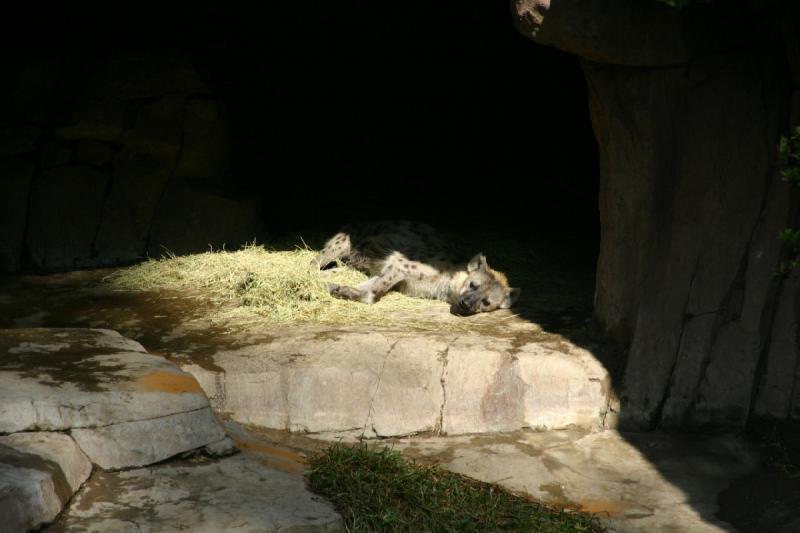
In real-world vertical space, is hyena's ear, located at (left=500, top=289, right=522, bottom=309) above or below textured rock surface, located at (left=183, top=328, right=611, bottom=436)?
above

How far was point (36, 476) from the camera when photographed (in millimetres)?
3102

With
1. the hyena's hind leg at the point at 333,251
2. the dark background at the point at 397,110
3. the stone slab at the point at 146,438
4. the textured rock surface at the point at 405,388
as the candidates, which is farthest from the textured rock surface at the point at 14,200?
the stone slab at the point at 146,438

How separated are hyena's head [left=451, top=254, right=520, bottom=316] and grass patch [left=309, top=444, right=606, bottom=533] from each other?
1.90m

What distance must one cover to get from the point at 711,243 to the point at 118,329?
3.22m

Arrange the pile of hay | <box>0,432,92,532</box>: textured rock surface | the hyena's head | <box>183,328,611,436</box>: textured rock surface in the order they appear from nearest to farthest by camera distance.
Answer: <box>0,432,92,532</box>: textured rock surface, <box>183,328,611,436</box>: textured rock surface, the pile of hay, the hyena's head

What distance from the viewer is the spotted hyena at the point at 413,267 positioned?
606cm

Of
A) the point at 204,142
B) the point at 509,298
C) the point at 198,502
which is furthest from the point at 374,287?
the point at 198,502

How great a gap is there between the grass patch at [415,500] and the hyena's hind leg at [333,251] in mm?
3030

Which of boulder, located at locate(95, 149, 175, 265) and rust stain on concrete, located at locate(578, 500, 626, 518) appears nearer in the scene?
rust stain on concrete, located at locate(578, 500, 626, 518)

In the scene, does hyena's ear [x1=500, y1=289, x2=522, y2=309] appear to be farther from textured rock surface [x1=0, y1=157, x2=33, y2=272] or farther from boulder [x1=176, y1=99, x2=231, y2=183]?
textured rock surface [x1=0, y1=157, x2=33, y2=272]

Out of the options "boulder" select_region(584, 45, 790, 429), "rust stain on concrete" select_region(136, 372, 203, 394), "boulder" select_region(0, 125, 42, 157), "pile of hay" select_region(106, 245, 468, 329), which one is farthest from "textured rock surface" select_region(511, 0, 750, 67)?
"boulder" select_region(0, 125, 42, 157)

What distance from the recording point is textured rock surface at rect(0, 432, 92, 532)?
2963 mm

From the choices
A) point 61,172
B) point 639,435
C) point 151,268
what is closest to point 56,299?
point 151,268

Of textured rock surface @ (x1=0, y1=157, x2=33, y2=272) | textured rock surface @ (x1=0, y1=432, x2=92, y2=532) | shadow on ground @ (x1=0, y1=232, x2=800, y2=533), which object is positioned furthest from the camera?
textured rock surface @ (x1=0, y1=157, x2=33, y2=272)
